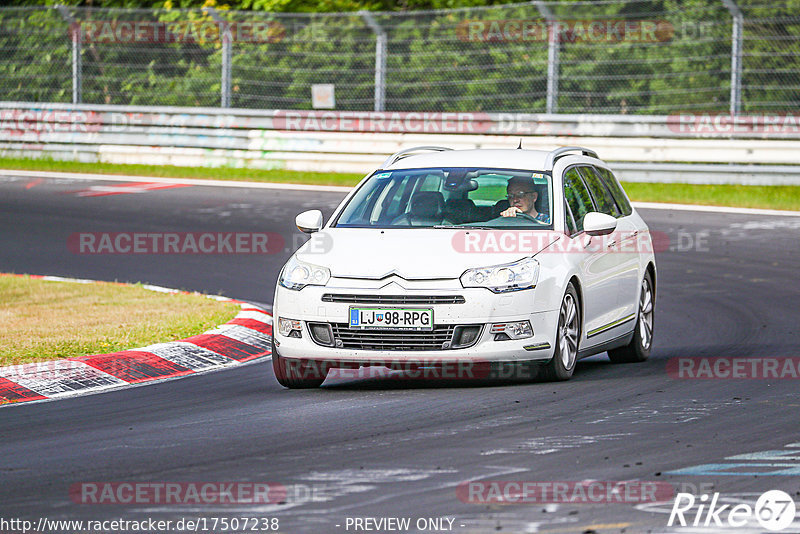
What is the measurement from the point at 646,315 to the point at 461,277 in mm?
2672

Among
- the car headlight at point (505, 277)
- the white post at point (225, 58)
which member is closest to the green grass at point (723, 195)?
the white post at point (225, 58)

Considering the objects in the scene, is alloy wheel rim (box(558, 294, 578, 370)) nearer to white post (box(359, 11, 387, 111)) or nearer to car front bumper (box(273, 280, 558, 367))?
car front bumper (box(273, 280, 558, 367))

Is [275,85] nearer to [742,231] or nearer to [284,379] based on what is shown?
[742,231]

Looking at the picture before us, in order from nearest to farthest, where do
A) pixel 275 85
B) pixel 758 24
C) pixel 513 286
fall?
pixel 513 286
pixel 758 24
pixel 275 85

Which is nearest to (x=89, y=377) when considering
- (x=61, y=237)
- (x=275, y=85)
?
(x=61, y=237)

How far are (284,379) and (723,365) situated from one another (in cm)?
302

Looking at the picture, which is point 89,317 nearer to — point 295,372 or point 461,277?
point 295,372

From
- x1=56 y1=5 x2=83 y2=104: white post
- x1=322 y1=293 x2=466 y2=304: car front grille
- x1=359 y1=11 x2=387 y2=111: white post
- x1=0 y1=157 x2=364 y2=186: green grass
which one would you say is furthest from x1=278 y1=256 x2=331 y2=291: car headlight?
x1=56 y1=5 x2=83 y2=104: white post

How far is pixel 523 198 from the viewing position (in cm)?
981

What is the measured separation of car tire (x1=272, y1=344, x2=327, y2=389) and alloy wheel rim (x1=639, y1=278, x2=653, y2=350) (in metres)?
2.71

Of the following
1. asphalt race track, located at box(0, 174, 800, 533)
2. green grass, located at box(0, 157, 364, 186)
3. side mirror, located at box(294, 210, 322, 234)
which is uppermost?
green grass, located at box(0, 157, 364, 186)

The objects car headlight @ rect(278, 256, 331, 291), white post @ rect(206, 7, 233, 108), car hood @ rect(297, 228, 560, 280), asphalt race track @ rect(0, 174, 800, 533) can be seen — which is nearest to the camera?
asphalt race track @ rect(0, 174, 800, 533)

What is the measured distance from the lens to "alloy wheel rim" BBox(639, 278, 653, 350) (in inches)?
422

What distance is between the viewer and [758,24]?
21938 mm
